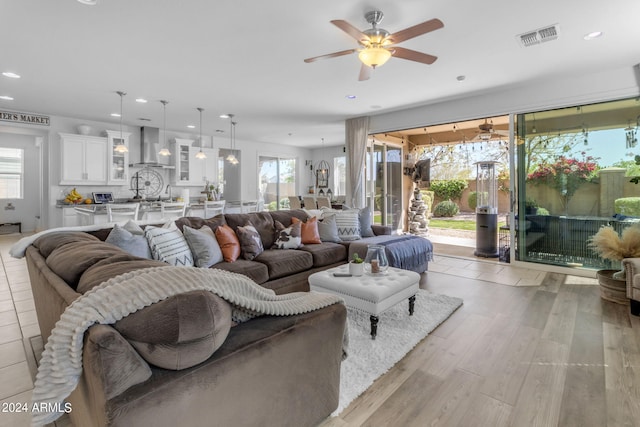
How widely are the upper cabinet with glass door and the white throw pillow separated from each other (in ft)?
15.5

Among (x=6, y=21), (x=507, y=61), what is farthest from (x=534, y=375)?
(x=6, y=21)

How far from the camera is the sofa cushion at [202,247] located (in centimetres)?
293

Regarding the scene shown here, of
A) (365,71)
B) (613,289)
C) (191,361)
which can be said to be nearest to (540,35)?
(365,71)

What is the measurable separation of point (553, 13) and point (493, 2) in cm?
61

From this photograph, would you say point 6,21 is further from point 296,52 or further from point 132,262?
point 132,262

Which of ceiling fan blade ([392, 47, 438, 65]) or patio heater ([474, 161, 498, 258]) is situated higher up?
ceiling fan blade ([392, 47, 438, 65])

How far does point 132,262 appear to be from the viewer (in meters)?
1.31

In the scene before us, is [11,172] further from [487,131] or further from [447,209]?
[447,209]

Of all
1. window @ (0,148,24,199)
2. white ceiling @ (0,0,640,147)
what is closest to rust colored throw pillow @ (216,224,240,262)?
white ceiling @ (0,0,640,147)

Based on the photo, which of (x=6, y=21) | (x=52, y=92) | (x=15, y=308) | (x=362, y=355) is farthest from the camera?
(x=52, y=92)

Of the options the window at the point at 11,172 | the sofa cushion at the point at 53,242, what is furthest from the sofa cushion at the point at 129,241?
the window at the point at 11,172

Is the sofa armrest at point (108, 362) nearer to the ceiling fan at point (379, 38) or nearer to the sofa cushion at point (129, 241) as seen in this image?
the sofa cushion at point (129, 241)

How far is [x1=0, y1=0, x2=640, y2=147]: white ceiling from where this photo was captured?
2607 millimetres

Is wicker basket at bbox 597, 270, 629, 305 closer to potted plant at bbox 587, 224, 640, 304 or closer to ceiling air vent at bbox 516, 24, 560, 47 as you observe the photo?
potted plant at bbox 587, 224, 640, 304
